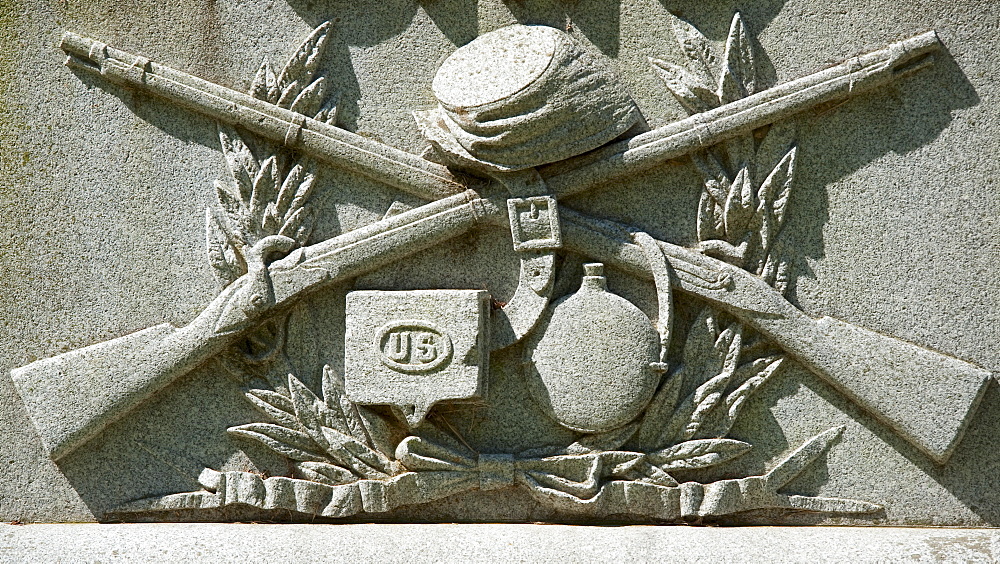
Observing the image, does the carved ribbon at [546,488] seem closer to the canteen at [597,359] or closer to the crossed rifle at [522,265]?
the canteen at [597,359]

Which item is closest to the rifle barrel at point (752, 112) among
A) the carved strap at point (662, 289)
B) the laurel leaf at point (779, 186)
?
the laurel leaf at point (779, 186)

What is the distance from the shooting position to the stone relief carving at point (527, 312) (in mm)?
3494

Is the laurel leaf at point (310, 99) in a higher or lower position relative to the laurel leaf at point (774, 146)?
higher

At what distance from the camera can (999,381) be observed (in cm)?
355

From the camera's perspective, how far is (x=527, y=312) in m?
3.57

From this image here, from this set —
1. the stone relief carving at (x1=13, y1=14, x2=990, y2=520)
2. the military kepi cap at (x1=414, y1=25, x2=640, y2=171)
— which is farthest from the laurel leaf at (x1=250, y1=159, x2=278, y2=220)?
the military kepi cap at (x1=414, y1=25, x2=640, y2=171)

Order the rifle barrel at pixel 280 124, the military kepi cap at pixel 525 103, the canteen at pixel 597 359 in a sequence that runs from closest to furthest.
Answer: the military kepi cap at pixel 525 103
the canteen at pixel 597 359
the rifle barrel at pixel 280 124

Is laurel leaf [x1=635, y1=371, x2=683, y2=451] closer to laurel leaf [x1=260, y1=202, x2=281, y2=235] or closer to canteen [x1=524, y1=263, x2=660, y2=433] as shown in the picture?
canteen [x1=524, y1=263, x2=660, y2=433]

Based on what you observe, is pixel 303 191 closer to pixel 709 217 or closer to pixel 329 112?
pixel 329 112

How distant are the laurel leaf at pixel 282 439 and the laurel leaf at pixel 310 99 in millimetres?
1183

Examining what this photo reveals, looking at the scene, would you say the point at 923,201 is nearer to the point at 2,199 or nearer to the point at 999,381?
the point at 999,381

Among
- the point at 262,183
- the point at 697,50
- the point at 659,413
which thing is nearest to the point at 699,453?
the point at 659,413

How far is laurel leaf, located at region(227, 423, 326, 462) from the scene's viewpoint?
3678 mm

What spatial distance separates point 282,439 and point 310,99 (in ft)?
4.18
